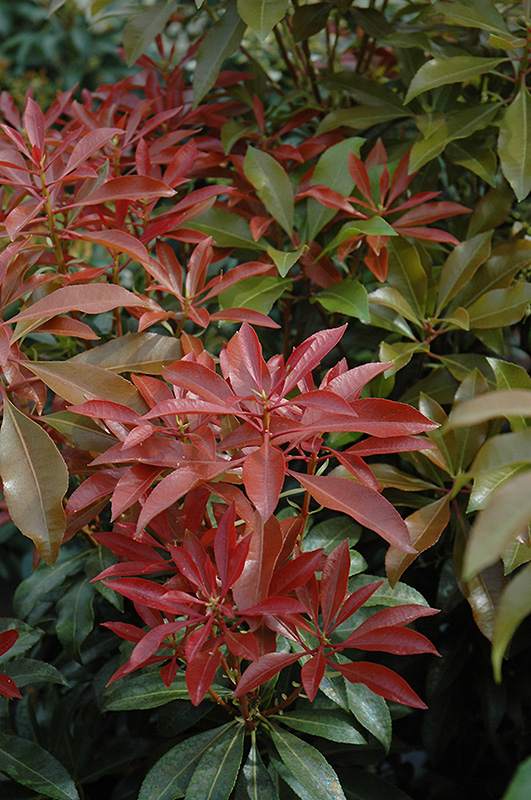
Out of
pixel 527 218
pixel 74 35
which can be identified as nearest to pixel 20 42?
pixel 74 35

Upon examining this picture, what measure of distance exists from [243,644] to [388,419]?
0.23 metres

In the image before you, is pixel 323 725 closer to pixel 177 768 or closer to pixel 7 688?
pixel 177 768

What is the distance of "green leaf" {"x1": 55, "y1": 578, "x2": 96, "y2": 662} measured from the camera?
877mm

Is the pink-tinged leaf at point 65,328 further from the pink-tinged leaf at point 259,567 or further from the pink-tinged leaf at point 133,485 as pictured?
the pink-tinged leaf at point 259,567

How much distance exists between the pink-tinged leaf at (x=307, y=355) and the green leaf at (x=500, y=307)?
328 mm

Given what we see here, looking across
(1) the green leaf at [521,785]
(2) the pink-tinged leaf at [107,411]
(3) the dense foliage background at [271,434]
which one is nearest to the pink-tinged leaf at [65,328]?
(3) the dense foliage background at [271,434]

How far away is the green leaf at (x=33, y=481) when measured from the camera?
2.06 ft

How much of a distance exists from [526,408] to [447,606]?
60 centimetres

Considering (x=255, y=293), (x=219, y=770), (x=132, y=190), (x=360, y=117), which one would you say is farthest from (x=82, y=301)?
(x=360, y=117)

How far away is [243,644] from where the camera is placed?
58 cm

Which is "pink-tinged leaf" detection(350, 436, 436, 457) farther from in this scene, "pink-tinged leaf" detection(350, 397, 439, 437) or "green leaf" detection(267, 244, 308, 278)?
"green leaf" detection(267, 244, 308, 278)

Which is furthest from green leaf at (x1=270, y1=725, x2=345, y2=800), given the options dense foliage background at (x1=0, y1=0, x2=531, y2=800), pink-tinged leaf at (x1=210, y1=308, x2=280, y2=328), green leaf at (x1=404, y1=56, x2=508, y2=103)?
green leaf at (x1=404, y1=56, x2=508, y2=103)

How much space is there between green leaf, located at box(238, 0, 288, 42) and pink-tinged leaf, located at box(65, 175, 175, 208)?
0.25 meters

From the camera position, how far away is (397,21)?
3.87 feet
